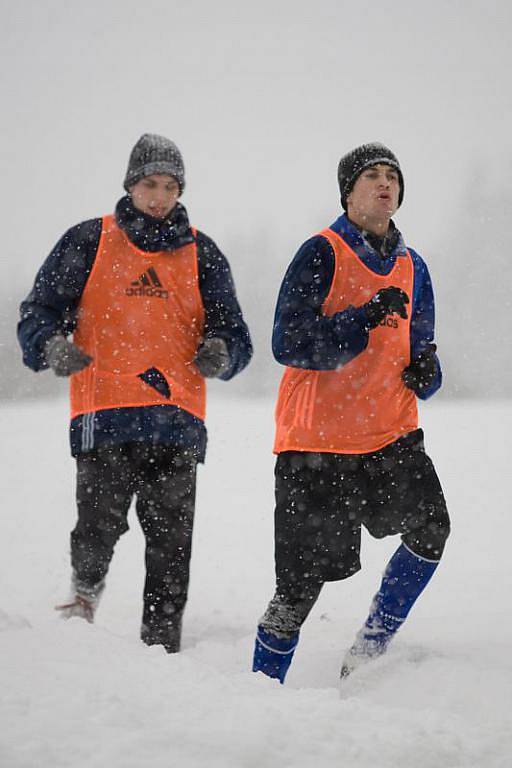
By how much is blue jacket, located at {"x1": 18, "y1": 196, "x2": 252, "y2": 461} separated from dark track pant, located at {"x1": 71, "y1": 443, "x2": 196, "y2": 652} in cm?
8

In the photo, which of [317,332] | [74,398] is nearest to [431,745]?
[317,332]

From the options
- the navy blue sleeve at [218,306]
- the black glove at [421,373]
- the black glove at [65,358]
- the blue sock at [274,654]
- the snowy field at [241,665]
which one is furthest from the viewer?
the navy blue sleeve at [218,306]

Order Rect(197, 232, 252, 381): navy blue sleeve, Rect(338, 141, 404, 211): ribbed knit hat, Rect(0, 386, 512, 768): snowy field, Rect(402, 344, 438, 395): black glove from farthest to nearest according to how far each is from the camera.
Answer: Rect(197, 232, 252, 381): navy blue sleeve
Rect(338, 141, 404, 211): ribbed knit hat
Rect(402, 344, 438, 395): black glove
Rect(0, 386, 512, 768): snowy field

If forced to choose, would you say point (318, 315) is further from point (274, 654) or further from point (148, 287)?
point (274, 654)

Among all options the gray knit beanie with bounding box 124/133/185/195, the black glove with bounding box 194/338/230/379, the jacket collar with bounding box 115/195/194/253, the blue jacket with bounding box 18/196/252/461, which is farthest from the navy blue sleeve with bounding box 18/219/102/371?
the black glove with bounding box 194/338/230/379

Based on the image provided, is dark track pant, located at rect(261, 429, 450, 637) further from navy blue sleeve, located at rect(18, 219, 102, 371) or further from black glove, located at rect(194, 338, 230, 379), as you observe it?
navy blue sleeve, located at rect(18, 219, 102, 371)

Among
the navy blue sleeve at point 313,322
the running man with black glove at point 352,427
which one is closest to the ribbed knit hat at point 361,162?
the running man with black glove at point 352,427

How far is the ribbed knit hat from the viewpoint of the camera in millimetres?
2906

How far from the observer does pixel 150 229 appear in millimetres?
2941

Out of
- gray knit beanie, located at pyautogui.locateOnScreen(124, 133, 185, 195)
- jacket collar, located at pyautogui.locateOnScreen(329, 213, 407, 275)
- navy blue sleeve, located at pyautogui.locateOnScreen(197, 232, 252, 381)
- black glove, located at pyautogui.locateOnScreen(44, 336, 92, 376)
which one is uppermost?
gray knit beanie, located at pyautogui.locateOnScreen(124, 133, 185, 195)

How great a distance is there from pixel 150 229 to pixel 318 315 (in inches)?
34.7

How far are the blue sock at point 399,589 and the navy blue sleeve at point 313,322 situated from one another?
879mm

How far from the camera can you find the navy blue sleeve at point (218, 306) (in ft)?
10.0

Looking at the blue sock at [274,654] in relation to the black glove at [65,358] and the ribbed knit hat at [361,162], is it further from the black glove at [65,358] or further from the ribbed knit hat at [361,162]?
the ribbed knit hat at [361,162]
